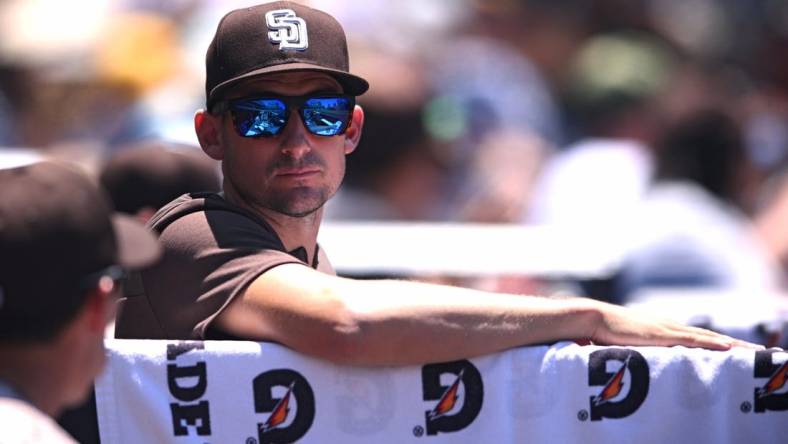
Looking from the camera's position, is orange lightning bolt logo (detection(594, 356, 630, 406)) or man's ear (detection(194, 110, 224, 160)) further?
man's ear (detection(194, 110, 224, 160))

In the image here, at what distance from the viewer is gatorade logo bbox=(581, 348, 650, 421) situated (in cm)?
300

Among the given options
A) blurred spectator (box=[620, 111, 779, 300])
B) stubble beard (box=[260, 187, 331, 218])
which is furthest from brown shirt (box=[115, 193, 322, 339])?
blurred spectator (box=[620, 111, 779, 300])

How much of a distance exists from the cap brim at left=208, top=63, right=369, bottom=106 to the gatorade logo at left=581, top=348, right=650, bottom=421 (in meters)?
1.01

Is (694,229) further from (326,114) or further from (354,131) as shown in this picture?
(326,114)

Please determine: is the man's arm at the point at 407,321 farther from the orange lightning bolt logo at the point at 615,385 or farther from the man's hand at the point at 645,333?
the orange lightning bolt logo at the point at 615,385

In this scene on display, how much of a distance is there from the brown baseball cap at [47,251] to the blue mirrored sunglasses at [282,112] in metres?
1.10

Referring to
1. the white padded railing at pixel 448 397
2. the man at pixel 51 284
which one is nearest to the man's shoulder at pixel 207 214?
the white padded railing at pixel 448 397

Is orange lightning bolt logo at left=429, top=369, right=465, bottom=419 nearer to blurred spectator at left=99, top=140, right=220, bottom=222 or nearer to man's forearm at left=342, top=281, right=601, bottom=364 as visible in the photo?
man's forearm at left=342, top=281, right=601, bottom=364

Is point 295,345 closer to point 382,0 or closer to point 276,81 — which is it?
point 276,81

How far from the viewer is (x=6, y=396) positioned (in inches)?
90.0

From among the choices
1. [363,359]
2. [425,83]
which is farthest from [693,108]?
[363,359]

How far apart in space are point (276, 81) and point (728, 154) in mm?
5432

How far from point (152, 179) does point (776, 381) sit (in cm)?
289

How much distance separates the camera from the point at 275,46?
3.37 m
